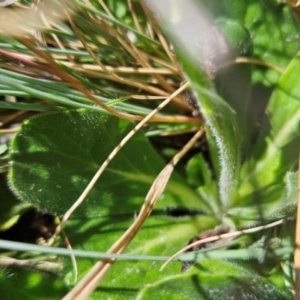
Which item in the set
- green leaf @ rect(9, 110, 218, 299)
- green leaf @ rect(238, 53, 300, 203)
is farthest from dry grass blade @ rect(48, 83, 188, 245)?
green leaf @ rect(238, 53, 300, 203)

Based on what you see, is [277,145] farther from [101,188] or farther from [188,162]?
[101,188]

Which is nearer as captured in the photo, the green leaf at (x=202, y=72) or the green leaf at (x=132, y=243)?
the green leaf at (x=202, y=72)

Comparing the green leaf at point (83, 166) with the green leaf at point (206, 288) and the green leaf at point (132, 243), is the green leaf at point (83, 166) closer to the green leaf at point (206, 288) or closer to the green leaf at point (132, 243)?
the green leaf at point (132, 243)

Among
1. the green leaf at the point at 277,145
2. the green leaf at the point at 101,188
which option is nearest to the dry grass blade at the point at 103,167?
the green leaf at the point at 101,188

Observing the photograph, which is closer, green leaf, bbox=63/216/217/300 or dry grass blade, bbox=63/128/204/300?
dry grass blade, bbox=63/128/204/300

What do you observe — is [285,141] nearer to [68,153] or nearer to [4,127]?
[68,153]

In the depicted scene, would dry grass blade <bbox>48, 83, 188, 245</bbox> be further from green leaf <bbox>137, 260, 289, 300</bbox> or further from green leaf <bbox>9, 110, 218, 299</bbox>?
green leaf <bbox>137, 260, 289, 300</bbox>

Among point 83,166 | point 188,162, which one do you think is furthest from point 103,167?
point 188,162
